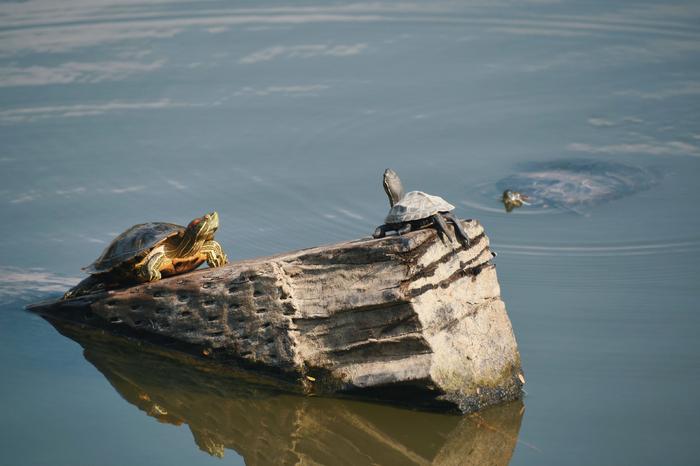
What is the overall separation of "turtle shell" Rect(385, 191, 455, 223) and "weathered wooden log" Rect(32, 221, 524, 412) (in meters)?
0.11

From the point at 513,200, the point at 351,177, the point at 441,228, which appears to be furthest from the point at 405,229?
the point at 351,177

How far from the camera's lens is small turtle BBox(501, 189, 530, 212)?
6648 millimetres

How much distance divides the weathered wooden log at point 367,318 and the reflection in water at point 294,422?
10 cm

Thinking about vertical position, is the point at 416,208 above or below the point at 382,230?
above

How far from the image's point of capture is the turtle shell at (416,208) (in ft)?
14.4

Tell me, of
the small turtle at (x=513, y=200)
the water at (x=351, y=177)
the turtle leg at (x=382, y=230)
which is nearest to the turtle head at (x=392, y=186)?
the turtle leg at (x=382, y=230)

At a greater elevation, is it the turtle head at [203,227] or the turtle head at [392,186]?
the turtle head at [392,186]

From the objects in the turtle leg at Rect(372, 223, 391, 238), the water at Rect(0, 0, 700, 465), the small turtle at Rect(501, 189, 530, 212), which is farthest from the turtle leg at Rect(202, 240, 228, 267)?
the small turtle at Rect(501, 189, 530, 212)

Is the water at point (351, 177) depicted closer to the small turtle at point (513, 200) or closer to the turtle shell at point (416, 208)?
the small turtle at point (513, 200)

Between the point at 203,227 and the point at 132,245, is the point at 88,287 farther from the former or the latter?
the point at 203,227

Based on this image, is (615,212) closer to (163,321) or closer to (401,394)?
(401,394)

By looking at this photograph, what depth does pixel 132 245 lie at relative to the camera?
4754mm

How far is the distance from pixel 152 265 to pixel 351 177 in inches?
99.5

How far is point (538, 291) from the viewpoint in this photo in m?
5.41
